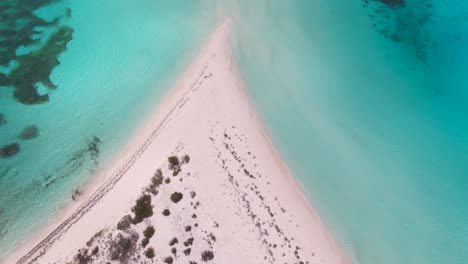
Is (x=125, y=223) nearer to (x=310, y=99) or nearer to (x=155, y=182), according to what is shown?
(x=155, y=182)

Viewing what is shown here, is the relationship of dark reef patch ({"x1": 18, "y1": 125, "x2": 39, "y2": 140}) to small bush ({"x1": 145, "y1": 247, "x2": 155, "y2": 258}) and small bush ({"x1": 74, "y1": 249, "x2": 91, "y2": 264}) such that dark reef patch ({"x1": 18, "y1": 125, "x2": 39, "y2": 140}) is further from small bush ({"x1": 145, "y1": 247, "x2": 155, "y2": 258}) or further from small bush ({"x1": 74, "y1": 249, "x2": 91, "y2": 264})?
small bush ({"x1": 145, "y1": 247, "x2": 155, "y2": 258})

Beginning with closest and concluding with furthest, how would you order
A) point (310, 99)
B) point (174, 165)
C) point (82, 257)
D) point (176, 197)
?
point (82, 257), point (176, 197), point (174, 165), point (310, 99)

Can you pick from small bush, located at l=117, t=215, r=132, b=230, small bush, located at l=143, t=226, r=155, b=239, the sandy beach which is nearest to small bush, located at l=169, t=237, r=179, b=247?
the sandy beach

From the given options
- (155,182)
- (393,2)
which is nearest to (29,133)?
(155,182)

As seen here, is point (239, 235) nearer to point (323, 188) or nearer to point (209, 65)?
point (323, 188)

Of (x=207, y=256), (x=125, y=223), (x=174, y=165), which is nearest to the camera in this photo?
(x=207, y=256)

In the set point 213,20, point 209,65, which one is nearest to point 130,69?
point 209,65
